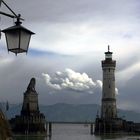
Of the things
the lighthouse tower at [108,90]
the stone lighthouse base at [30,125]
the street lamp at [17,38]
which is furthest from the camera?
the stone lighthouse base at [30,125]

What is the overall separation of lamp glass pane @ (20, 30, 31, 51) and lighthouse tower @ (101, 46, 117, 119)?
385 ft

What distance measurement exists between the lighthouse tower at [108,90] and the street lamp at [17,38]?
117 meters

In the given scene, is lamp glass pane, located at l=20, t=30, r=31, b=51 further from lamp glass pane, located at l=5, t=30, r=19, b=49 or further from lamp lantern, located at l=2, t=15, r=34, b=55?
lamp glass pane, located at l=5, t=30, r=19, b=49

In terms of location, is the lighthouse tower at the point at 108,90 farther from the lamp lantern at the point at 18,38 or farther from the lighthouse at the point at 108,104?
the lamp lantern at the point at 18,38

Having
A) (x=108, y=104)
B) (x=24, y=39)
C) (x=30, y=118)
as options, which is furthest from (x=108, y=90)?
(x=24, y=39)

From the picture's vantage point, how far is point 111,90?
127 meters

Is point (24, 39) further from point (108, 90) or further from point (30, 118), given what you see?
point (30, 118)

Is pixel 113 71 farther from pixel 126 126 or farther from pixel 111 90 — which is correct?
pixel 126 126

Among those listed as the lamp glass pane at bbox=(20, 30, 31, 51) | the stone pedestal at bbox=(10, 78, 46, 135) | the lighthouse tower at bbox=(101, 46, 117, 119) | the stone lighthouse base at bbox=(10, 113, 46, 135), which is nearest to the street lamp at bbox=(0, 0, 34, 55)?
the lamp glass pane at bbox=(20, 30, 31, 51)

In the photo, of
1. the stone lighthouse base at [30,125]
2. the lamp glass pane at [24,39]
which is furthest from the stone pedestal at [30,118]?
the lamp glass pane at [24,39]

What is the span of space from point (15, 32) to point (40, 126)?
399 feet

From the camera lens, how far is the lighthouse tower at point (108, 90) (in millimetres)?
127812

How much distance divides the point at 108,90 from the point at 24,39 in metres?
118

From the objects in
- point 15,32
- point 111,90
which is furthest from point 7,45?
point 111,90
